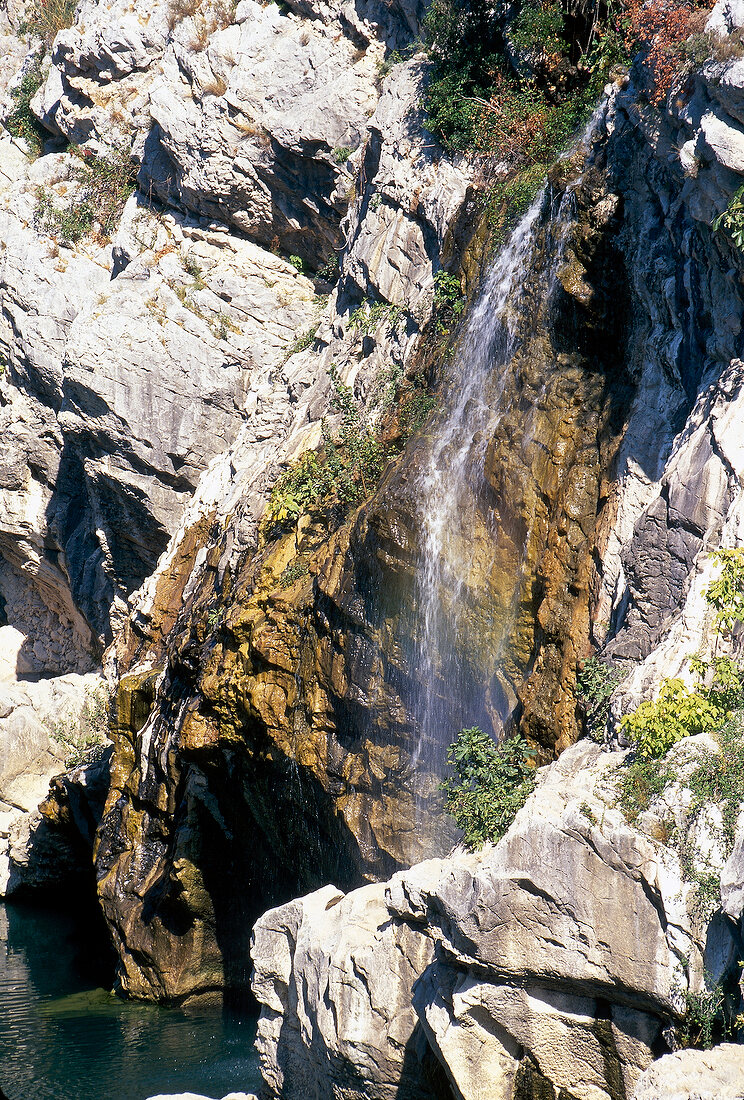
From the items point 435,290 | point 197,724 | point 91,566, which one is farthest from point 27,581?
point 435,290

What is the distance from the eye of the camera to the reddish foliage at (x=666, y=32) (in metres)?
10.1

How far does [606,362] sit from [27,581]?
78.4 ft

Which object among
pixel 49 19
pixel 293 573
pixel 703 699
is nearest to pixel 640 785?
pixel 703 699

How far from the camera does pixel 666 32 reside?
10383 millimetres

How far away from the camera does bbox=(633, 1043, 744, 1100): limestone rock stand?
560cm

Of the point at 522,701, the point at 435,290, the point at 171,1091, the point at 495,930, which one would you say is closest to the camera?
the point at 495,930

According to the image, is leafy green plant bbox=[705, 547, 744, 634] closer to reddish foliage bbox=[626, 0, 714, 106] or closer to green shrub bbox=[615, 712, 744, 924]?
green shrub bbox=[615, 712, 744, 924]

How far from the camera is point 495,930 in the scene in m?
7.87

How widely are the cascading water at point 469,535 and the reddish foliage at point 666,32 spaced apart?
2240 millimetres

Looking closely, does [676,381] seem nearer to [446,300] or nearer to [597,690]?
[597,690]

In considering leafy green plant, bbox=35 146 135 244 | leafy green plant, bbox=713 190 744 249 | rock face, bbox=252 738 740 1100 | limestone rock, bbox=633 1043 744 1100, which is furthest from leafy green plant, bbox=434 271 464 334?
leafy green plant, bbox=35 146 135 244

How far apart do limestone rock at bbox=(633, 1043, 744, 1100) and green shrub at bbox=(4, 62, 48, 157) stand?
29096 mm

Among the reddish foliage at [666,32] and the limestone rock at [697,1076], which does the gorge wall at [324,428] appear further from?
the limestone rock at [697,1076]

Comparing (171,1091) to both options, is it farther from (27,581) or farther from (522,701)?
(27,581)
